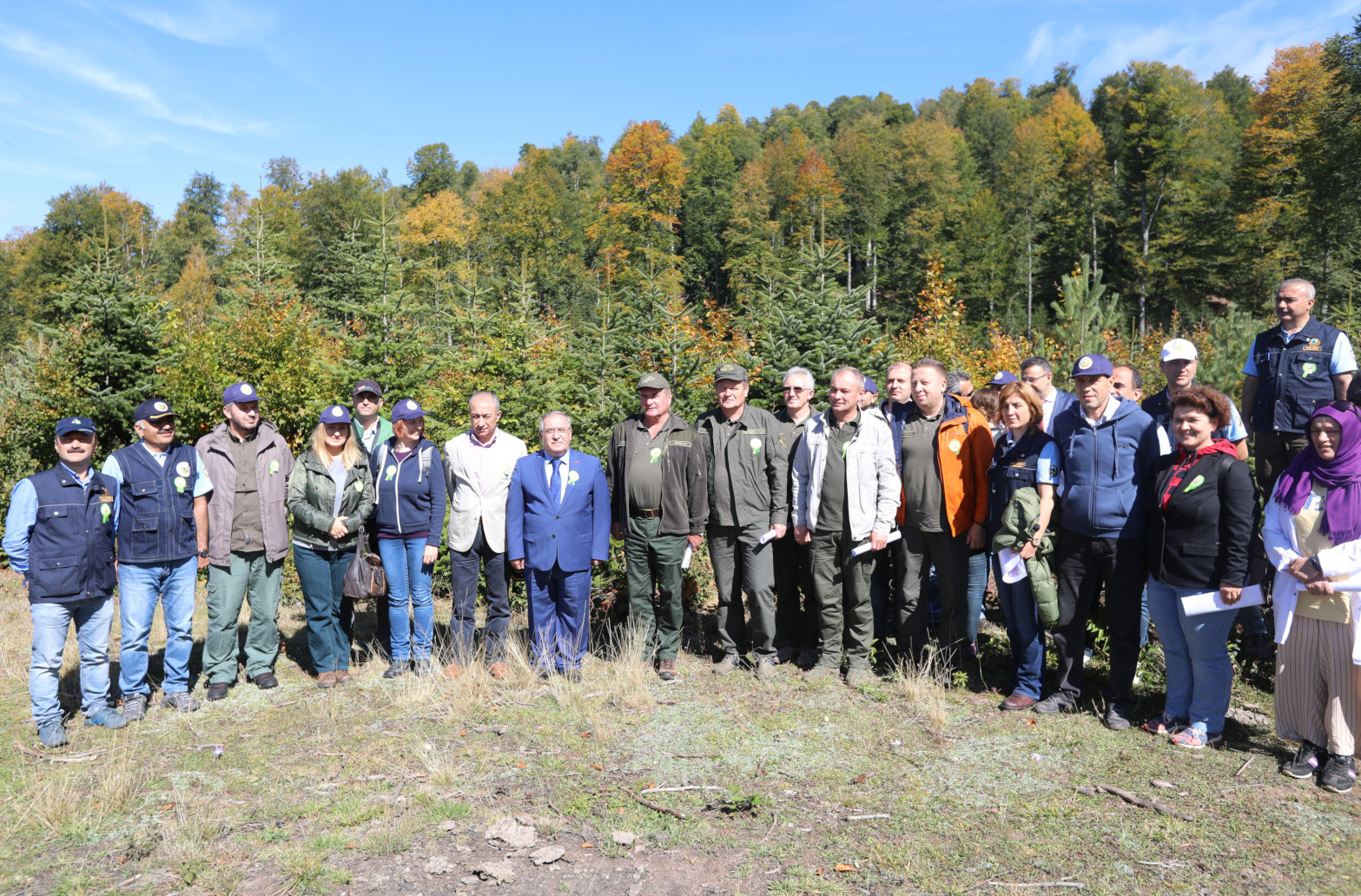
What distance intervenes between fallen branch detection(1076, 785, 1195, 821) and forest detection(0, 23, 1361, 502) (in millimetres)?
6063

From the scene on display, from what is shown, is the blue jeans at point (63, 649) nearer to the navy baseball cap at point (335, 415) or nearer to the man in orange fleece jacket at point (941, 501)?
the navy baseball cap at point (335, 415)

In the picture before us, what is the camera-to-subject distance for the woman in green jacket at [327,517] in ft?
20.4

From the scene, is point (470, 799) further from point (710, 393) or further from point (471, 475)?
point (710, 393)

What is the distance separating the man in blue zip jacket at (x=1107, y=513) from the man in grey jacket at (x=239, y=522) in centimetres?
552

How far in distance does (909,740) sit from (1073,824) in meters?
1.21

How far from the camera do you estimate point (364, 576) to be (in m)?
6.26

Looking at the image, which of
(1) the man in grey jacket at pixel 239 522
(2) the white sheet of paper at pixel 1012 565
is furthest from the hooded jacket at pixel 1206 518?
Result: (1) the man in grey jacket at pixel 239 522

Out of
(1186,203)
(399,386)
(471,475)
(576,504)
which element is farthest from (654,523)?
(1186,203)

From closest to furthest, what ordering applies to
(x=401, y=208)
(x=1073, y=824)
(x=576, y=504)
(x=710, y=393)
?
(x=1073, y=824), (x=576, y=504), (x=710, y=393), (x=401, y=208)

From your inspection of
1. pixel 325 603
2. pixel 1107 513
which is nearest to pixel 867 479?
pixel 1107 513

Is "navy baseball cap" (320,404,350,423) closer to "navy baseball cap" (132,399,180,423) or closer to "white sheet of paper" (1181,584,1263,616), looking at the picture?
"navy baseball cap" (132,399,180,423)

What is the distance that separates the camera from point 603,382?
10500 mm

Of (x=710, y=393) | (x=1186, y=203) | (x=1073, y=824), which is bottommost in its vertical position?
(x=1073, y=824)

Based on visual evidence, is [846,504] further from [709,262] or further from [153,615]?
[709,262]
